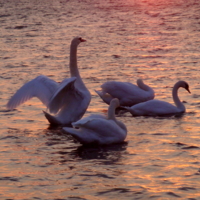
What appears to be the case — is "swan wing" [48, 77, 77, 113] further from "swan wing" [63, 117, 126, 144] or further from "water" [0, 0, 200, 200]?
"swan wing" [63, 117, 126, 144]

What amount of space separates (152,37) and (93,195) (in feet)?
A: 45.4

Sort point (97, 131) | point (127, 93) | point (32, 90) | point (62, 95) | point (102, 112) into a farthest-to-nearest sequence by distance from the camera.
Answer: point (127, 93), point (102, 112), point (32, 90), point (62, 95), point (97, 131)

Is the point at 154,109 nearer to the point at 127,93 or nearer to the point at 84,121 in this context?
the point at 127,93

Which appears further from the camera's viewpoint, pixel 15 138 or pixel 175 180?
pixel 15 138

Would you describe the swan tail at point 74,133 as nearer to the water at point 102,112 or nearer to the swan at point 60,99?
the water at point 102,112

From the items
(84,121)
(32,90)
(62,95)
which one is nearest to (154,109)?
(62,95)

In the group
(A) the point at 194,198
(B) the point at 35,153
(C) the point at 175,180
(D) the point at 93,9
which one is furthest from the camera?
(D) the point at 93,9

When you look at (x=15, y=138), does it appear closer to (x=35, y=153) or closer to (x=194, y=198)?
(x=35, y=153)

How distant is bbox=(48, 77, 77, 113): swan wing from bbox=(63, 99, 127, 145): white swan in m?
0.65

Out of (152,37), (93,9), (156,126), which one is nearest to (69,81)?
(156,126)

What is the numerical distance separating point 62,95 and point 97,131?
1.33m

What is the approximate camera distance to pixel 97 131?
29.2 ft

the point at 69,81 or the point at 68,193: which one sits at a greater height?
the point at 69,81

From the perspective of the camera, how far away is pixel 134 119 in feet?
35.5
